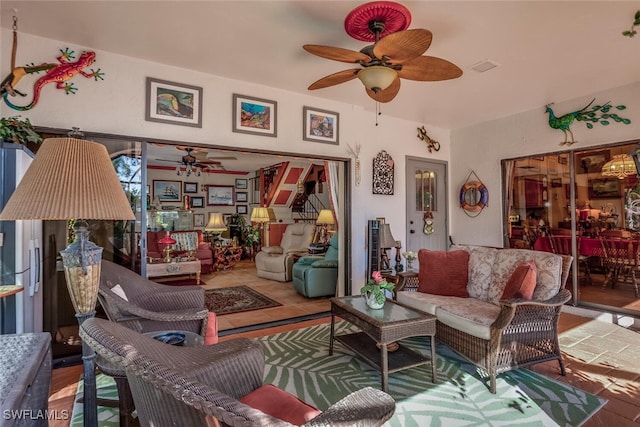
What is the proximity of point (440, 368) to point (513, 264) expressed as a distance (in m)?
1.16

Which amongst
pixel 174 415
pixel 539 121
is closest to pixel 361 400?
pixel 174 415

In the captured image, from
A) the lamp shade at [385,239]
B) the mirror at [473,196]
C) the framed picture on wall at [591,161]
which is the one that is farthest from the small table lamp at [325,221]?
the framed picture on wall at [591,161]

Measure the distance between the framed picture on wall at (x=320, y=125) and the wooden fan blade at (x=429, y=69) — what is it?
5.77 feet

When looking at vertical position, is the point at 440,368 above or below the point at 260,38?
below

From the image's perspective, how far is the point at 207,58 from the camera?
324 cm

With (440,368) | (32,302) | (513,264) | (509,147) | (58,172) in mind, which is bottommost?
(440,368)

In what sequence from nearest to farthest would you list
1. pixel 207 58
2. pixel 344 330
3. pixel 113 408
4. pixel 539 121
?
pixel 113 408 → pixel 207 58 → pixel 344 330 → pixel 539 121

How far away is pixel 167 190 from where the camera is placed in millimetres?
8906

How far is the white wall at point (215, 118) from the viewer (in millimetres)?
2902

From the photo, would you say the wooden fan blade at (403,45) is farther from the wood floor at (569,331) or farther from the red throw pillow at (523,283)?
the wood floor at (569,331)

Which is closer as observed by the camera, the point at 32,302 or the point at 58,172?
the point at 58,172

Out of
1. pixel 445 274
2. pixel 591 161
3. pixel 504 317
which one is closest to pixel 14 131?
pixel 504 317

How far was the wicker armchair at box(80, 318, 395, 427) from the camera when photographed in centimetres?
85

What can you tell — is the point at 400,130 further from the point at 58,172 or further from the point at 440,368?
the point at 58,172
